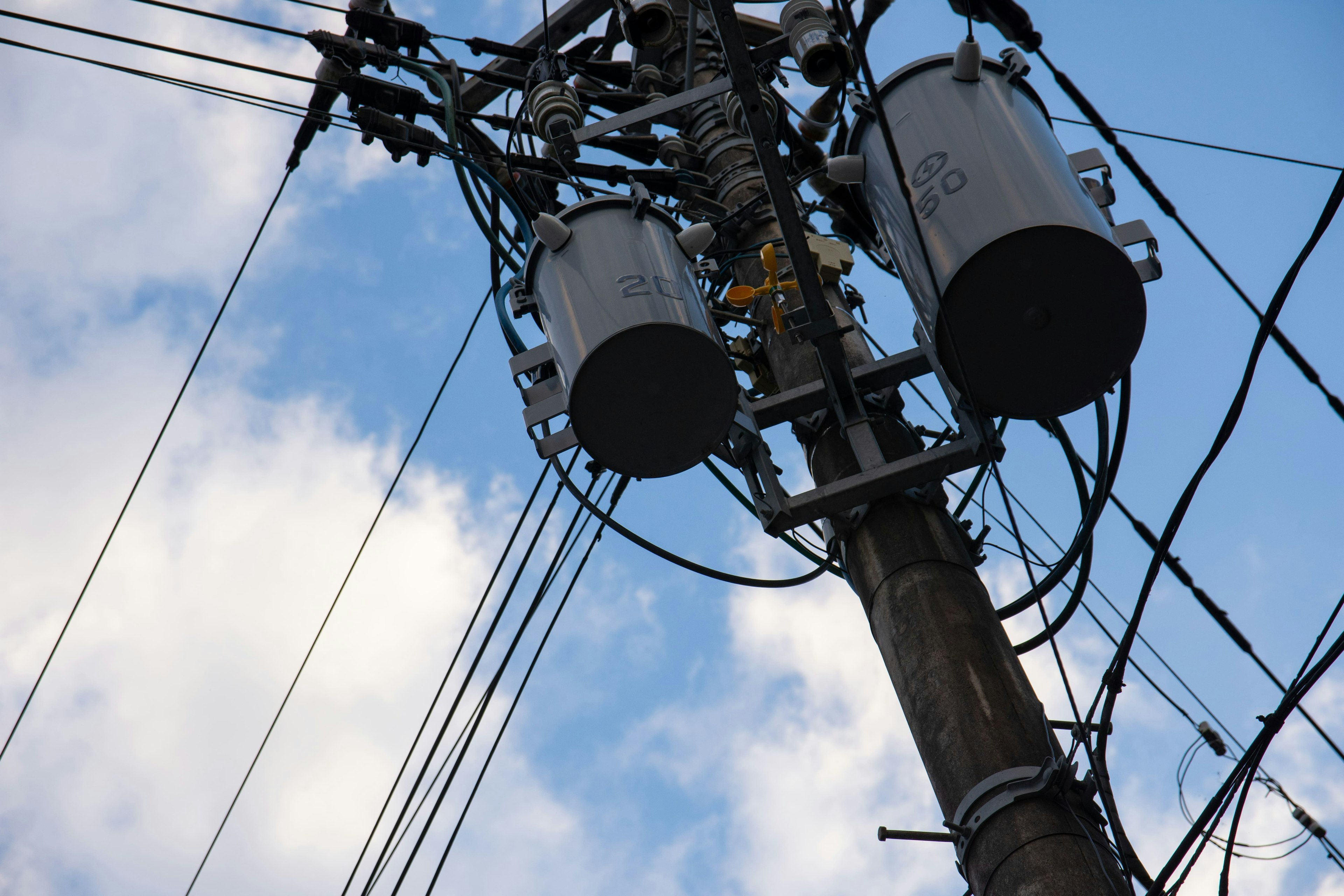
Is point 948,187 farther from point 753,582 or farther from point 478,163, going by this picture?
point 478,163

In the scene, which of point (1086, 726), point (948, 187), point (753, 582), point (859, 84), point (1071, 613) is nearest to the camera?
point (1086, 726)

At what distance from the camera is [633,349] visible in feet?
9.73

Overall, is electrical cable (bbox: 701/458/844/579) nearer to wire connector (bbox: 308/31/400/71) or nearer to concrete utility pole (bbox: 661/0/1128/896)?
concrete utility pole (bbox: 661/0/1128/896)

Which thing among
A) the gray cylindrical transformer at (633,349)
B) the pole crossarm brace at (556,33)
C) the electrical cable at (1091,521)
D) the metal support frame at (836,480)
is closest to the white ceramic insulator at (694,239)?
the gray cylindrical transformer at (633,349)

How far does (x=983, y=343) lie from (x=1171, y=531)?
0.64 meters

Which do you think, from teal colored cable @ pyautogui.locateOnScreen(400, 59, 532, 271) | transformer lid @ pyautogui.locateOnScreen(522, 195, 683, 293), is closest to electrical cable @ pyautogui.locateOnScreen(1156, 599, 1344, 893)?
transformer lid @ pyautogui.locateOnScreen(522, 195, 683, 293)

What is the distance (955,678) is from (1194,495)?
0.74 meters

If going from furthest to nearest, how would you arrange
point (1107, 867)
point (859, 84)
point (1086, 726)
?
point (859, 84) → point (1086, 726) → point (1107, 867)

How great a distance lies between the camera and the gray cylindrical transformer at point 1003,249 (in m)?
2.70

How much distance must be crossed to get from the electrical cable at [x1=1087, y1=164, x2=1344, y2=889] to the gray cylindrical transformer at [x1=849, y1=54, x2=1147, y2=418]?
32cm

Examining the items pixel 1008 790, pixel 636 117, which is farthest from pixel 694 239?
pixel 1008 790

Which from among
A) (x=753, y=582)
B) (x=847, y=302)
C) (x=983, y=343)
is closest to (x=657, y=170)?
(x=847, y=302)

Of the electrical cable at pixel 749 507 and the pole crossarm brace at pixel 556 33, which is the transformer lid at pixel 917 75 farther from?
the pole crossarm brace at pixel 556 33

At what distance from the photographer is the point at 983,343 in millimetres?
2859
